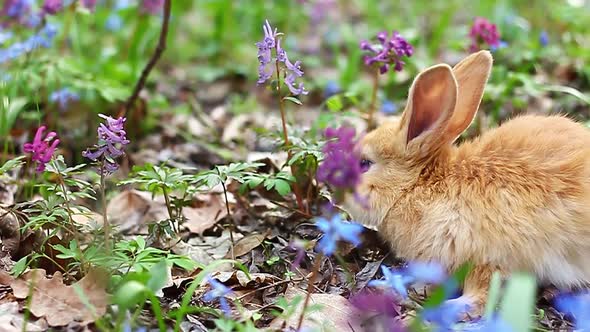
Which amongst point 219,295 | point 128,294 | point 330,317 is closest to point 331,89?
point 330,317

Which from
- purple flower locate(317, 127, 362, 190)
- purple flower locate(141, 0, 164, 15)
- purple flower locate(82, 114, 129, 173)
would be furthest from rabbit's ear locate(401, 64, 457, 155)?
purple flower locate(141, 0, 164, 15)

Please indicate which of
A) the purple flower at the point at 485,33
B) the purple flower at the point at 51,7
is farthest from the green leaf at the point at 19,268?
the purple flower at the point at 485,33

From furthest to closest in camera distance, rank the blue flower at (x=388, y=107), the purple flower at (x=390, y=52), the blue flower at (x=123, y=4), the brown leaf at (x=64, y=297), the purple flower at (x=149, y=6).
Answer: the blue flower at (x=123, y=4) → the purple flower at (x=149, y=6) → the blue flower at (x=388, y=107) → the purple flower at (x=390, y=52) → the brown leaf at (x=64, y=297)

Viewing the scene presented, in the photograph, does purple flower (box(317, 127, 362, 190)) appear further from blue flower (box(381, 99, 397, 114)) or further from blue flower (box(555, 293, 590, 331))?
blue flower (box(381, 99, 397, 114))

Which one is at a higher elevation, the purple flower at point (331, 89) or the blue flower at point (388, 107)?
the blue flower at point (388, 107)

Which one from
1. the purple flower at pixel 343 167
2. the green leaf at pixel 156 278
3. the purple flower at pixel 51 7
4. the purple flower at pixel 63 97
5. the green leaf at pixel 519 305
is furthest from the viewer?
the purple flower at pixel 63 97

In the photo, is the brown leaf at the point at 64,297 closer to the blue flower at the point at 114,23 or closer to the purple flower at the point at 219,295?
the purple flower at the point at 219,295

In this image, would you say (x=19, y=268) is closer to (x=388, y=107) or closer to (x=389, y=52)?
(x=389, y=52)
